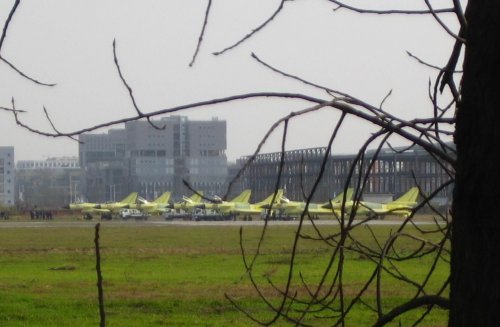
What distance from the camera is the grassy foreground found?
49.6 ft

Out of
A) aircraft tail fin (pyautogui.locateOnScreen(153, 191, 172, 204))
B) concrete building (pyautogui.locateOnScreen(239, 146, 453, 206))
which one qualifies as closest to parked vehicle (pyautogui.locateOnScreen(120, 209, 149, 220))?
aircraft tail fin (pyautogui.locateOnScreen(153, 191, 172, 204))

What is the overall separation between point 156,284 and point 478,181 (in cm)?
2033

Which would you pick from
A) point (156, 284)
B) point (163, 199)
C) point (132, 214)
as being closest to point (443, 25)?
point (156, 284)

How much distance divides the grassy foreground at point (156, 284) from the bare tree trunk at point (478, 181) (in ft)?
12.9

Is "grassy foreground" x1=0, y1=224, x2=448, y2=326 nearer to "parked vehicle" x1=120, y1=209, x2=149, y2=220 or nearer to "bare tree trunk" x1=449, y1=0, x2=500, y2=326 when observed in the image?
"bare tree trunk" x1=449, y1=0, x2=500, y2=326

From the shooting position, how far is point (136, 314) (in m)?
15.7

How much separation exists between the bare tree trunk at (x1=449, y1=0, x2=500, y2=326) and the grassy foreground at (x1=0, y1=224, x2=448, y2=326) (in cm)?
393

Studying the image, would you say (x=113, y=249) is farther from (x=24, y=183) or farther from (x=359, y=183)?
(x=24, y=183)

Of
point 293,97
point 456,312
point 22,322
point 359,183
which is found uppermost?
point 293,97

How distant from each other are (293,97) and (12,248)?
3906 cm

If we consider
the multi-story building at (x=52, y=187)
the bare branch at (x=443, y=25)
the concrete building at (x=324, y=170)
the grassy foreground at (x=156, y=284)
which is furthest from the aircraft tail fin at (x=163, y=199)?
the bare branch at (x=443, y=25)

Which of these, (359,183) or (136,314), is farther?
(136,314)

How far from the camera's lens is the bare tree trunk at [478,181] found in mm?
1542

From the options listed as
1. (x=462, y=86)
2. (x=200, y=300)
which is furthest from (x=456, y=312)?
(x=200, y=300)
